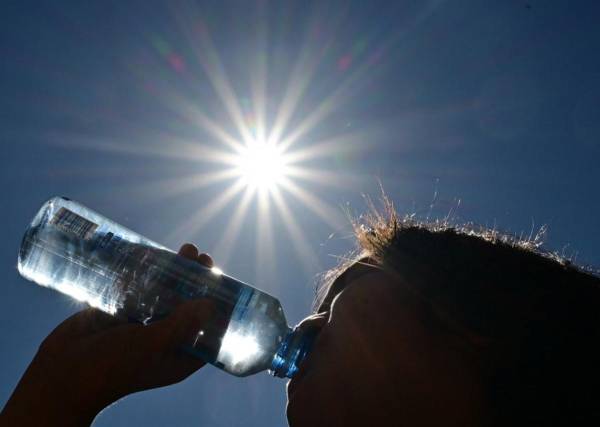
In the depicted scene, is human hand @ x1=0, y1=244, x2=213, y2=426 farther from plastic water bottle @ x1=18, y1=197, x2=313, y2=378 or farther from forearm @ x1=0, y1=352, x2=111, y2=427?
plastic water bottle @ x1=18, y1=197, x2=313, y2=378

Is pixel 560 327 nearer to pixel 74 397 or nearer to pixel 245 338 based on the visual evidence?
pixel 245 338

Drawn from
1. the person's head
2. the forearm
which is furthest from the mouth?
the forearm

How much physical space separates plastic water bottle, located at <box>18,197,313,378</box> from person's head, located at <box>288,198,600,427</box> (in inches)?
12.1

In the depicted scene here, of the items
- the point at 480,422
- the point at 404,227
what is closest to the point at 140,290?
the point at 404,227

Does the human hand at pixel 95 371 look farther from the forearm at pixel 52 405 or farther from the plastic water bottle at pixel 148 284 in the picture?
the plastic water bottle at pixel 148 284

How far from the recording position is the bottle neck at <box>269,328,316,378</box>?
1.68 metres

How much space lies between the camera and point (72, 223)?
2299 mm

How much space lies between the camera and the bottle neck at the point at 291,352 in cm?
168

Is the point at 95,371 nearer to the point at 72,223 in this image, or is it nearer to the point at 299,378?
the point at 299,378

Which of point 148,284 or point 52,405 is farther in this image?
point 148,284

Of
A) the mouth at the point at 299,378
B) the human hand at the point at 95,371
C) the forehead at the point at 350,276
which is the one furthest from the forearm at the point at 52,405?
the forehead at the point at 350,276

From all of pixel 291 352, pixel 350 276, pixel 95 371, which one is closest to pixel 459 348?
pixel 350 276

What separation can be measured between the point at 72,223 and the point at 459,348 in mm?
1920

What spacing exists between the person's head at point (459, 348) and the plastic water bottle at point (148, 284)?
0.31 m
